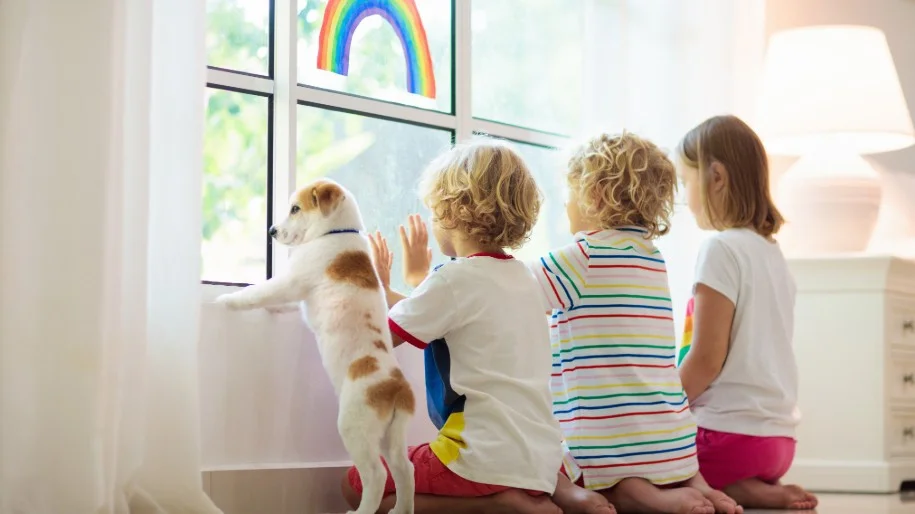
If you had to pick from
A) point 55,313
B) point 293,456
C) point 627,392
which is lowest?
point 293,456

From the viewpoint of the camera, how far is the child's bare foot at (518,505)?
6.48 ft

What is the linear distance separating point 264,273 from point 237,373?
353 mm

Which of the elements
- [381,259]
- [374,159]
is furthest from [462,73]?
[381,259]

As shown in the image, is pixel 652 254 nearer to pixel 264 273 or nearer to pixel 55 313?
pixel 264 273

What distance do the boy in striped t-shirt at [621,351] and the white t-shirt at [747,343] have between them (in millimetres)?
179

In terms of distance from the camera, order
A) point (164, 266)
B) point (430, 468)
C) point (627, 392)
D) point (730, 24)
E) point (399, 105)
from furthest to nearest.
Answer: point (730, 24) → point (399, 105) → point (627, 392) → point (430, 468) → point (164, 266)

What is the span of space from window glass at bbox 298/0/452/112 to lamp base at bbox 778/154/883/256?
46.8 inches

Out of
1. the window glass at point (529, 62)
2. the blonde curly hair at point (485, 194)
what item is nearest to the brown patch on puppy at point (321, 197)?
the blonde curly hair at point (485, 194)

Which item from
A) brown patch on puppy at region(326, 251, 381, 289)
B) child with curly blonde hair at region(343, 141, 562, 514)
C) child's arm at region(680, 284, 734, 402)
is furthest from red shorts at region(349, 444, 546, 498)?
child's arm at region(680, 284, 734, 402)

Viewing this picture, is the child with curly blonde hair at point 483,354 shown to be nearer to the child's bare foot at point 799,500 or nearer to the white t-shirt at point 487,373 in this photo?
the white t-shirt at point 487,373

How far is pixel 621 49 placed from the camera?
3355 mm

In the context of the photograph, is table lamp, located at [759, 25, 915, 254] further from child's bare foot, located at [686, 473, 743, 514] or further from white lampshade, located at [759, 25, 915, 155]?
child's bare foot, located at [686, 473, 743, 514]

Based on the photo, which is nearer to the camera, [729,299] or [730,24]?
[729,299]

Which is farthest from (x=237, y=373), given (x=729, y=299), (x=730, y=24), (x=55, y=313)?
(x=730, y=24)
